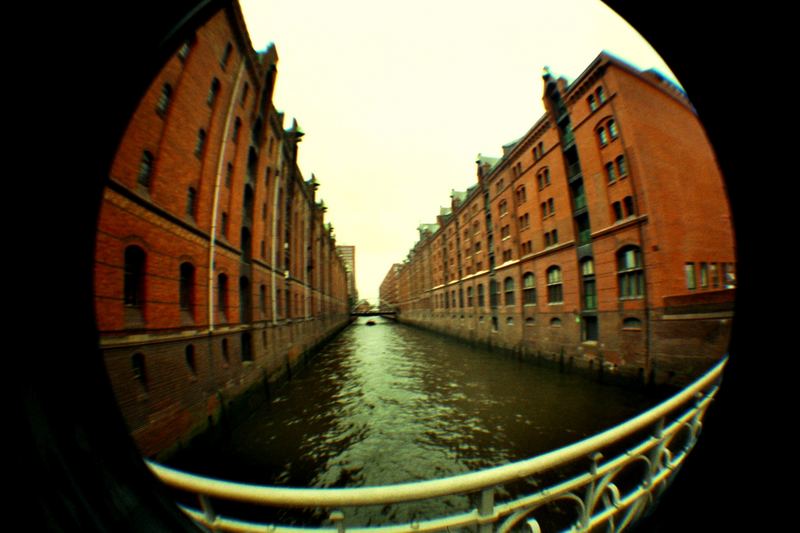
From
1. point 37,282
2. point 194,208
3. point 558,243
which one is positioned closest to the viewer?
point 37,282

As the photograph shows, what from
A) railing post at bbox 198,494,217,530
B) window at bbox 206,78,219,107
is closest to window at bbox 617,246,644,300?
railing post at bbox 198,494,217,530

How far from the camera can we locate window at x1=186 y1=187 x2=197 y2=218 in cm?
750

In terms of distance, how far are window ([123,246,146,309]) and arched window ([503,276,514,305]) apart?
19.3 meters

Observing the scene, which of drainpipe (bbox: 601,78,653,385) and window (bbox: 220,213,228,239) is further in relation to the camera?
drainpipe (bbox: 601,78,653,385)

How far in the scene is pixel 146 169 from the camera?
20.1 feet

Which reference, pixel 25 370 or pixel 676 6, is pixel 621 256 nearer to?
pixel 676 6

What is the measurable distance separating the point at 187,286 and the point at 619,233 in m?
16.1

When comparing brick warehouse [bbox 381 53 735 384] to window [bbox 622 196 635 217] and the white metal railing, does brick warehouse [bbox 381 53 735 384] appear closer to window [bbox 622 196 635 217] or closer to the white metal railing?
window [bbox 622 196 635 217]

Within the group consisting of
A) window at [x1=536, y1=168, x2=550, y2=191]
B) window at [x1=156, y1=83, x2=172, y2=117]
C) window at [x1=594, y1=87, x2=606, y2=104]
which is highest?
window at [x1=594, y1=87, x2=606, y2=104]

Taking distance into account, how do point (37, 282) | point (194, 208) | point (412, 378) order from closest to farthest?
1. point (37, 282)
2. point (194, 208)
3. point (412, 378)

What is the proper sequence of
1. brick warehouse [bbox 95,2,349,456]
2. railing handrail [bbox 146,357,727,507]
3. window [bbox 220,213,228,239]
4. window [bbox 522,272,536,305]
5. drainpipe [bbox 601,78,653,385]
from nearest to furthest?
railing handrail [bbox 146,357,727,507]
brick warehouse [bbox 95,2,349,456]
window [bbox 220,213,228,239]
drainpipe [bbox 601,78,653,385]
window [bbox 522,272,536,305]

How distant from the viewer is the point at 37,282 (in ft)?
4.66

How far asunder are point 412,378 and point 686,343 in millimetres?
10501

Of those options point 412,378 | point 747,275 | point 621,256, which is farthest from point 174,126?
point 621,256
